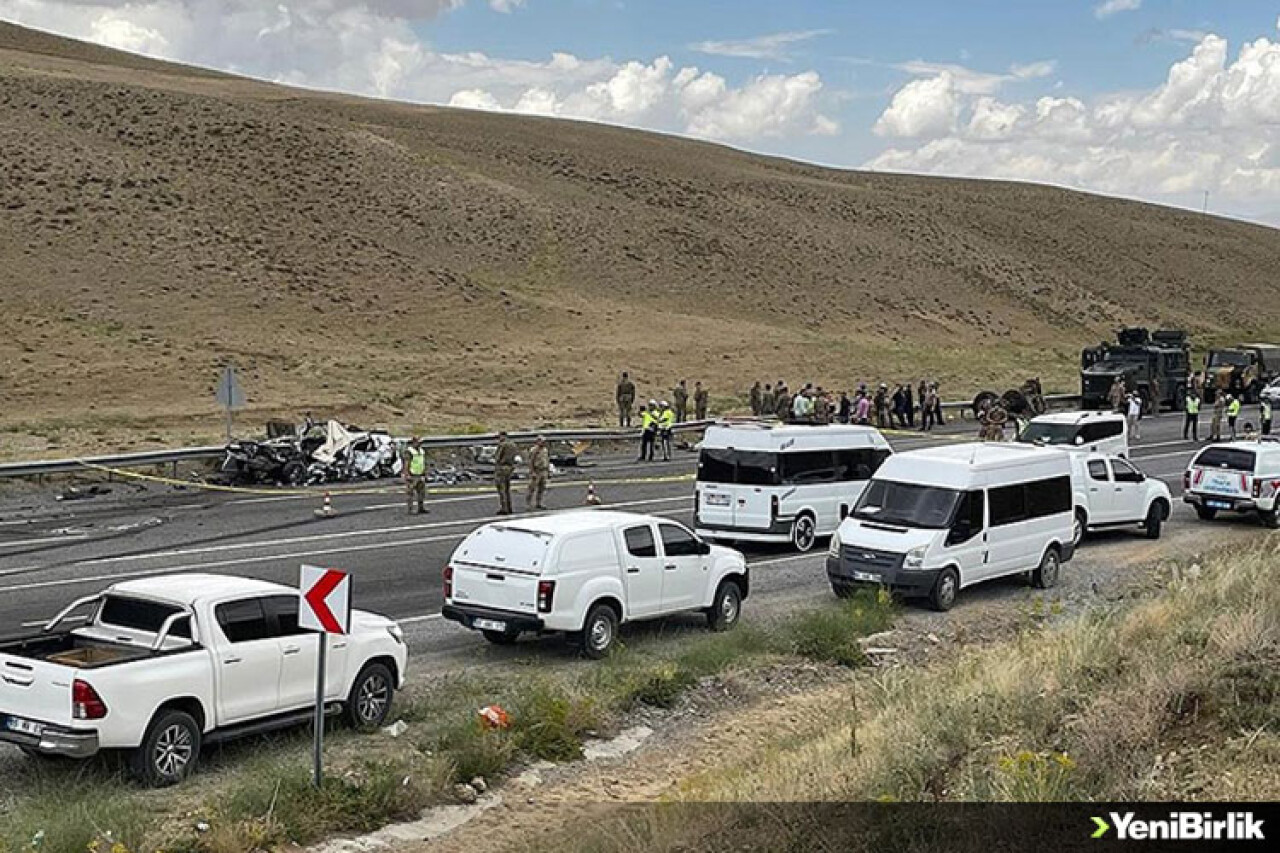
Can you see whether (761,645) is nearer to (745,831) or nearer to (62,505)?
(745,831)

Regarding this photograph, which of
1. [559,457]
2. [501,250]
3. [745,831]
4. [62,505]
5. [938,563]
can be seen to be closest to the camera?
[745,831]

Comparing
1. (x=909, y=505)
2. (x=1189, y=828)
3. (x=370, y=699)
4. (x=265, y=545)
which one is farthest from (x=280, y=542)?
(x=1189, y=828)

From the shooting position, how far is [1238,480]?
92.9 feet

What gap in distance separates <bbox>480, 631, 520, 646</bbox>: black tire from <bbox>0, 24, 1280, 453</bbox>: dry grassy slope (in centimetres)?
2553

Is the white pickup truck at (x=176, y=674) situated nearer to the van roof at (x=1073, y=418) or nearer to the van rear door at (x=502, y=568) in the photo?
the van rear door at (x=502, y=568)

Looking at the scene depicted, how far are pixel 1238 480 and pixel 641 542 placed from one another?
15350mm

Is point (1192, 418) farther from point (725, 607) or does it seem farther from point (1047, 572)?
point (725, 607)

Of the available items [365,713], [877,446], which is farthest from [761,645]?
[877,446]

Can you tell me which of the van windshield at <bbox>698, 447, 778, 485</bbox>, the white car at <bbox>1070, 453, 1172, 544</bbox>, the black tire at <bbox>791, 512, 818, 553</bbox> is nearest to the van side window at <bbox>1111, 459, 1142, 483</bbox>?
the white car at <bbox>1070, 453, 1172, 544</bbox>

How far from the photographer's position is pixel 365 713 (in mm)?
13914

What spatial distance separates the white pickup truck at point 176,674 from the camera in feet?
37.9

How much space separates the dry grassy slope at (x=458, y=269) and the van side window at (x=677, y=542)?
26072 mm

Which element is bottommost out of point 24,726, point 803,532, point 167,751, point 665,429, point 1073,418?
point 167,751

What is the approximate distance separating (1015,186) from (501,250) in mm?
80926
